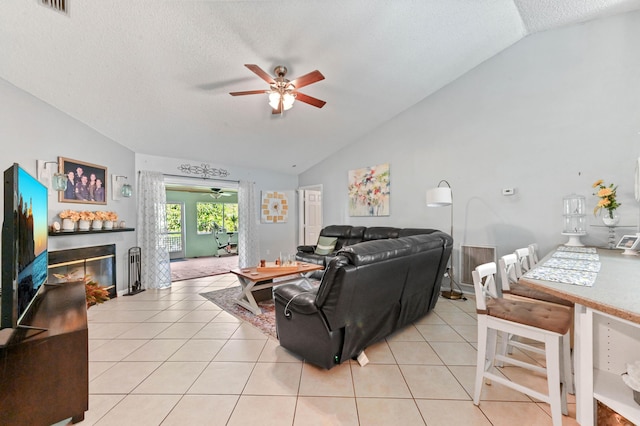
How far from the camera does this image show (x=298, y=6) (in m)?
2.41

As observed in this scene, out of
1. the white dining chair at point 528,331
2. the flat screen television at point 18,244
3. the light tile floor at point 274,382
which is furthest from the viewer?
the light tile floor at point 274,382

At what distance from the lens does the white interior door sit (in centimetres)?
635

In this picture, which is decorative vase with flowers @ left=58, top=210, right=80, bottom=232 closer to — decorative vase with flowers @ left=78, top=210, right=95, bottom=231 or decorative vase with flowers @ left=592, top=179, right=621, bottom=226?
decorative vase with flowers @ left=78, top=210, right=95, bottom=231

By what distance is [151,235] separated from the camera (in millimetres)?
4434

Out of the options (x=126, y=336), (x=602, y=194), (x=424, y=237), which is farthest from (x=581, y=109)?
(x=126, y=336)

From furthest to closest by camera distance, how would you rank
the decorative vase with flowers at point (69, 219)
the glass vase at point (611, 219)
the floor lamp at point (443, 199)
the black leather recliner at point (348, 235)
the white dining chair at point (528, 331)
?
1. the black leather recliner at point (348, 235)
2. the floor lamp at point (443, 199)
3. the decorative vase with flowers at point (69, 219)
4. the glass vase at point (611, 219)
5. the white dining chair at point (528, 331)

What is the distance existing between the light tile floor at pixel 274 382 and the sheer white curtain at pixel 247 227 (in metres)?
2.77

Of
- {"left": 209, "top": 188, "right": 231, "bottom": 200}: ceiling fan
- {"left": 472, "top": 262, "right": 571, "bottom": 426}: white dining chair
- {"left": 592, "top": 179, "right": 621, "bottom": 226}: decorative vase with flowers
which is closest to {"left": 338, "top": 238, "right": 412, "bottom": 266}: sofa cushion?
{"left": 472, "top": 262, "right": 571, "bottom": 426}: white dining chair

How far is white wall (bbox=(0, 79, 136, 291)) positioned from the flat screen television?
220 cm

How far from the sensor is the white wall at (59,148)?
2674 mm

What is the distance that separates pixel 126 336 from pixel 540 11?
564 cm

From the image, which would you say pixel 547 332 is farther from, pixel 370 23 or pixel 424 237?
pixel 370 23

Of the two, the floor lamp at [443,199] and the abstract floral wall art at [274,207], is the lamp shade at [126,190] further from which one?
the floor lamp at [443,199]

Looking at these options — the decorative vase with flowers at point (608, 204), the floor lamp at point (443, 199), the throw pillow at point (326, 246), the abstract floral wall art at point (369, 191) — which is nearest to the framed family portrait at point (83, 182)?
the throw pillow at point (326, 246)
